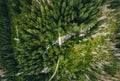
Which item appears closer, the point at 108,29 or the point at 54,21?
the point at 54,21

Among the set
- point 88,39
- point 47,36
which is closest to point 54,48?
point 47,36

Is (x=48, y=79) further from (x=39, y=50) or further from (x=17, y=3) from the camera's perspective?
(x=17, y=3)

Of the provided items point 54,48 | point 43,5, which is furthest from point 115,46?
point 43,5

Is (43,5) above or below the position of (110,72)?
above

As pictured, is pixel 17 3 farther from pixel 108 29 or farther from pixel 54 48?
pixel 108 29

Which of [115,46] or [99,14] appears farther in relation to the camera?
[115,46]

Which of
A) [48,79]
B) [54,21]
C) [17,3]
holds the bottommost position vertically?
[48,79]
